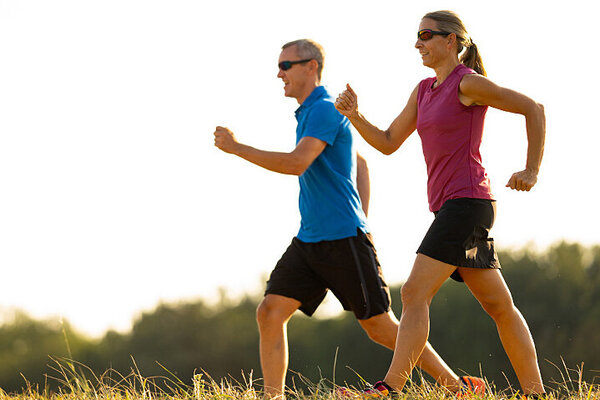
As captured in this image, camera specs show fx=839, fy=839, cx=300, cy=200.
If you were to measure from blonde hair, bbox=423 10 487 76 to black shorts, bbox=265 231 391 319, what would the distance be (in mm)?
1352

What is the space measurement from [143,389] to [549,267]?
27971mm

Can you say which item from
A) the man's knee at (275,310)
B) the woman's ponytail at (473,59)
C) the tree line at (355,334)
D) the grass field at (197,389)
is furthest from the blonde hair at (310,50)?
the tree line at (355,334)

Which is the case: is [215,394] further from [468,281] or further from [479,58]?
[479,58]

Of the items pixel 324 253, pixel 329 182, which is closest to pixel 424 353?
pixel 324 253

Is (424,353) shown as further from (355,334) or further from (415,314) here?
(355,334)

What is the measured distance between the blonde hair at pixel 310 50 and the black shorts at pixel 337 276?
1265mm

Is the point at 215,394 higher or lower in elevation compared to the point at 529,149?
lower

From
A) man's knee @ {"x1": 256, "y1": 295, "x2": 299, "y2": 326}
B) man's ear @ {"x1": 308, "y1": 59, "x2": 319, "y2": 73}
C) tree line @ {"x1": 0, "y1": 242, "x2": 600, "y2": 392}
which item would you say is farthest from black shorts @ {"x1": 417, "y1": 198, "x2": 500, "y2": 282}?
tree line @ {"x1": 0, "y1": 242, "x2": 600, "y2": 392}

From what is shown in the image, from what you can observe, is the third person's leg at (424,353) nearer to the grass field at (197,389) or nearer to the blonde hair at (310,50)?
the grass field at (197,389)

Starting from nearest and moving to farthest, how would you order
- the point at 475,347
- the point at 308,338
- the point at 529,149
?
the point at 529,149 → the point at 475,347 → the point at 308,338

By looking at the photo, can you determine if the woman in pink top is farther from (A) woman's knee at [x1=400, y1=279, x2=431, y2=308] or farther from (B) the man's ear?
(B) the man's ear

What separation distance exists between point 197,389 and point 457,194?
6.53ft

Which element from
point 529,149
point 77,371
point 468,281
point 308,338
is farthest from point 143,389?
point 308,338

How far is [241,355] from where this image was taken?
36.3m
